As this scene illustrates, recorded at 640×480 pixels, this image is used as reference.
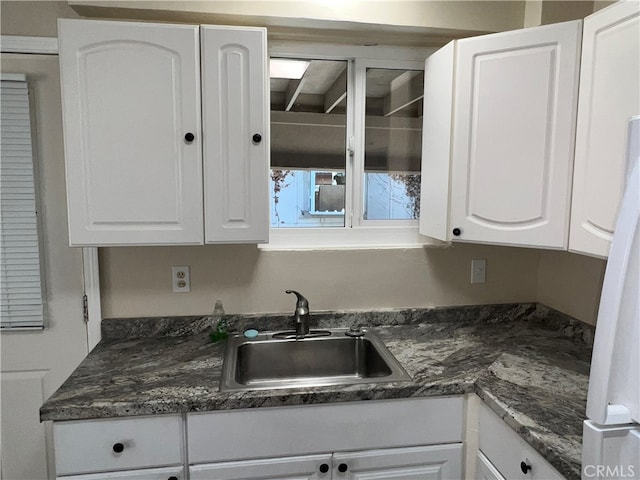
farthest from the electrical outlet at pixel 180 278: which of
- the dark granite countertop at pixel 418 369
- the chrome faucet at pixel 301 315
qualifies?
the chrome faucet at pixel 301 315

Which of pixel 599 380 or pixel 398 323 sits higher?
pixel 599 380

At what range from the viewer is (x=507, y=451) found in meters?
1.27

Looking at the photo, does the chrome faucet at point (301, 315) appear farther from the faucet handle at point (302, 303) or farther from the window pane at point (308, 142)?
the window pane at point (308, 142)

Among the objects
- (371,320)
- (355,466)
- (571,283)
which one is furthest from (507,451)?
(571,283)

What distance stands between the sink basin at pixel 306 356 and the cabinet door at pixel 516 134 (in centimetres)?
63

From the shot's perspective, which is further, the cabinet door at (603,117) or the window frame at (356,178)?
the window frame at (356,178)

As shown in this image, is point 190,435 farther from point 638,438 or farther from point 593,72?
point 593,72

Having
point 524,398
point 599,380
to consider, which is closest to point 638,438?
point 599,380

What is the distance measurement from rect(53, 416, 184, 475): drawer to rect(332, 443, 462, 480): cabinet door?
1.67 ft

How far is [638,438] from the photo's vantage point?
31.5 inches

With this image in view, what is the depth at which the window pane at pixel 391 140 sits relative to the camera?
6.54 feet

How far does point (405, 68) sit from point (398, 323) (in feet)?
3.73

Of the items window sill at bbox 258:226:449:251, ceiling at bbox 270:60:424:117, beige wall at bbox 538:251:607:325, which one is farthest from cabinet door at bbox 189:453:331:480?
ceiling at bbox 270:60:424:117

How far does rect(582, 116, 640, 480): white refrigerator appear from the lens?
0.78m
